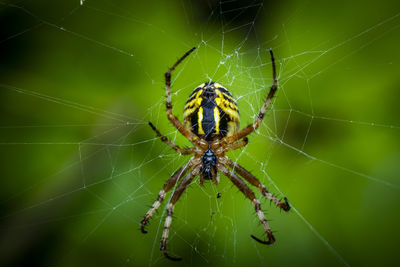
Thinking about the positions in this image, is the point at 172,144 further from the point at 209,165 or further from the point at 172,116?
the point at 209,165

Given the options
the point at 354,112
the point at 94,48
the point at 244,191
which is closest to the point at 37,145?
the point at 94,48

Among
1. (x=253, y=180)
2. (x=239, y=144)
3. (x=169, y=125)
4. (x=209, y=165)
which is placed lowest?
(x=253, y=180)

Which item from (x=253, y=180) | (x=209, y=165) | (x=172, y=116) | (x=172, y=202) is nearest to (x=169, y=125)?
(x=172, y=116)

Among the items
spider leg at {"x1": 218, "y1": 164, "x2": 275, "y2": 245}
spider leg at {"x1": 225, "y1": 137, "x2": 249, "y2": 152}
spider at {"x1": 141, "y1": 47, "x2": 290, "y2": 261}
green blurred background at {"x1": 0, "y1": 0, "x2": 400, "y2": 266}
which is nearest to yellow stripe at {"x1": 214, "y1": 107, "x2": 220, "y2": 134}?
spider at {"x1": 141, "y1": 47, "x2": 290, "y2": 261}

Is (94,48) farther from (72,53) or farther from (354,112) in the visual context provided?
(354,112)

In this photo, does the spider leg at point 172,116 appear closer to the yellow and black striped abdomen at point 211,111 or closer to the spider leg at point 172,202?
the yellow and black striped abdomen at point 211,111

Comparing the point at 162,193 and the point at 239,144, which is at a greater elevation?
the point at 239,144

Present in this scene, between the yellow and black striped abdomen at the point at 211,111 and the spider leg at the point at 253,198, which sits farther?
the spider leg at the point at 253,198

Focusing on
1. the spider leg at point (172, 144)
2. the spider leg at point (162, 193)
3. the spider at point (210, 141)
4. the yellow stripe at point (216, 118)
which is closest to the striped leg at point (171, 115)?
the spider at point (210, 141)
